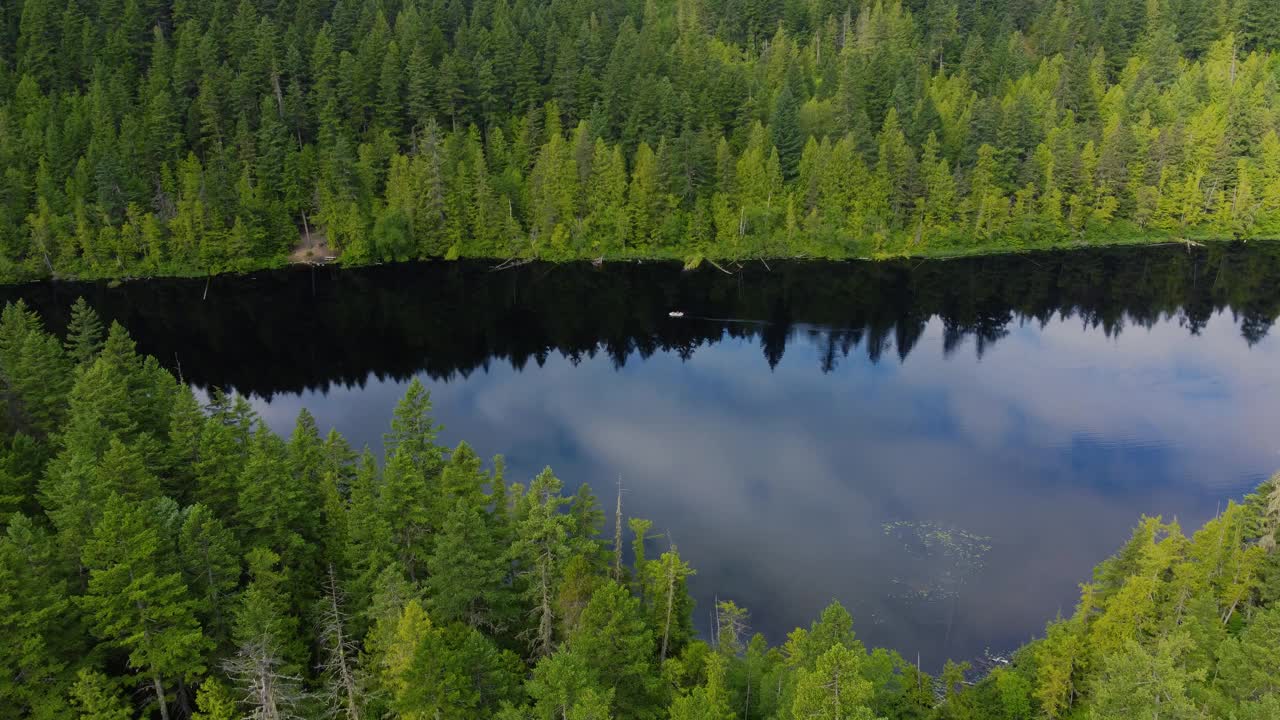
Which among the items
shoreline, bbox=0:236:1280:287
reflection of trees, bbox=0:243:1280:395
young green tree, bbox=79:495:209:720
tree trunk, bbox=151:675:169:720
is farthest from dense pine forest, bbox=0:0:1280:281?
tree trunk, bbox=151:675:169:720

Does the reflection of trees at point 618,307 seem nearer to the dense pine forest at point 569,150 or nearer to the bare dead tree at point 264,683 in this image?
the dense pine forest at point 569,150

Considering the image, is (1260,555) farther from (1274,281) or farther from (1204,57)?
(1204,57)

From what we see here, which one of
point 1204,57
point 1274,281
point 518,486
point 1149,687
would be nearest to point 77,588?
point 518,486

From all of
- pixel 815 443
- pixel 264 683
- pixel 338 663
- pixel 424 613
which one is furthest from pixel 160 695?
pixel 815 443

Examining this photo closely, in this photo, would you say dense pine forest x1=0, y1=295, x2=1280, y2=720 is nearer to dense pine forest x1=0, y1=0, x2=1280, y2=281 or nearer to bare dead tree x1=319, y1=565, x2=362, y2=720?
bare dead tree x1=319, y1=565, x2=362, y2=720

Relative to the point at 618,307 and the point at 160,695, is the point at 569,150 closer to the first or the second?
the point at 618,307

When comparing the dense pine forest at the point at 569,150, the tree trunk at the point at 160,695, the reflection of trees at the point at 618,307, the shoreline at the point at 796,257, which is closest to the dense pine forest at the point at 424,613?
the tree trunk at the point at 160,695

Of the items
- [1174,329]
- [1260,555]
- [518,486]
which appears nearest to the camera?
[1260,555]
